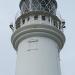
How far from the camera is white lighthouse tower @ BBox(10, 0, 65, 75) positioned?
64.7 ft

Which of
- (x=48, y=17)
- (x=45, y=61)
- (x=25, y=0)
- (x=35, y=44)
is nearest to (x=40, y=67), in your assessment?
(x=45, y=61)

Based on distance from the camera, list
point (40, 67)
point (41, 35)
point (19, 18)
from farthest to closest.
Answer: point (19, 18) < point (41, 35) < point (40, 67)

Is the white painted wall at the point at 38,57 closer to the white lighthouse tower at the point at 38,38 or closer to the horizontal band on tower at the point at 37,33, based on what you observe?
the white lighthouse tower at the point at 38,38

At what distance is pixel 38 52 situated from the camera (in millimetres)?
20062

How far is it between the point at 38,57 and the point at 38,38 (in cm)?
159

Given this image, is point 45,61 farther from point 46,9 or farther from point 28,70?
point 46,9

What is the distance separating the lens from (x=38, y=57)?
19.9m

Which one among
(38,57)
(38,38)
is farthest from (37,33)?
(38,57)

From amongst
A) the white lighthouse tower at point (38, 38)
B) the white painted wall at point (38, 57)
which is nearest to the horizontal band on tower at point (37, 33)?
the white lighthouse tower at point (38, 38)

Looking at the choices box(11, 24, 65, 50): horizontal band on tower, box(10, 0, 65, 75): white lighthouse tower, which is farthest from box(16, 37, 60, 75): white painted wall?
box(11, 24, 65, 50): horizontal band on tower

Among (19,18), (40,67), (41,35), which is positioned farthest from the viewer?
(19,18)

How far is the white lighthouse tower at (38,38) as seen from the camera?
19719 millimetres

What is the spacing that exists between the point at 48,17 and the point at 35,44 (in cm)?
270

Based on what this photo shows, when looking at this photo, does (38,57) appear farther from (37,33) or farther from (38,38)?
(37,33)
